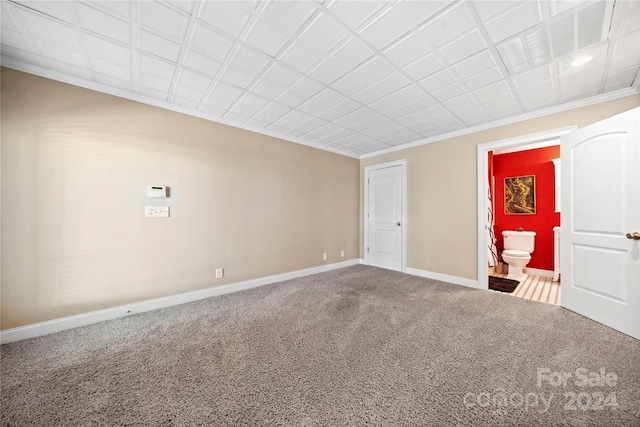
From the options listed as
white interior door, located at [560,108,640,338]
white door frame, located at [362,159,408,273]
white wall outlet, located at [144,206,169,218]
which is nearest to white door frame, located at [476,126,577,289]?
white interior door, located at [560,108,640,338]

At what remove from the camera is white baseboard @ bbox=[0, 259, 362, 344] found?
2.08 m

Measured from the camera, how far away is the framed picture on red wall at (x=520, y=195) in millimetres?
4504

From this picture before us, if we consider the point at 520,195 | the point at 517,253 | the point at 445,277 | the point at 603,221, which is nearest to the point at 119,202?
the point at 445,277

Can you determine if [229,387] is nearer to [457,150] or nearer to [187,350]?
[187,350]

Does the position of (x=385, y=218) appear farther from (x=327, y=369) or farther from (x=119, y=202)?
(x=119, y=202)

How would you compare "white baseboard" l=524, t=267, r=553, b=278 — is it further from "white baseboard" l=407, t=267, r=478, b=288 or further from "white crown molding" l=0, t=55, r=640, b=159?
"white crown molding" l=0, t=55, r=640, b=159

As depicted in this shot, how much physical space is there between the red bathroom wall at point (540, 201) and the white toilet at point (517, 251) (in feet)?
0.65

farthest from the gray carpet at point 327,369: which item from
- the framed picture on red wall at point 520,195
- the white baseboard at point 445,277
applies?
the framed picture on red wall at point 520,195

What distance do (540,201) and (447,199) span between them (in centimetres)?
220

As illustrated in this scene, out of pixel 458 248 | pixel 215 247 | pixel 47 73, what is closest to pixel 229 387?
pixel 215 247

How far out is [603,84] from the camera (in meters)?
2.41

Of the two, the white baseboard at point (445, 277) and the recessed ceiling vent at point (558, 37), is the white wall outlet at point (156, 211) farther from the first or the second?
the white baseboard at point (445, 277)

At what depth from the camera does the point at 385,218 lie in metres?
4.81

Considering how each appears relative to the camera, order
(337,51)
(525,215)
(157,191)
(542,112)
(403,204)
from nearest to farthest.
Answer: (337,51), (157,191), (542,112), (403,204), (525,215)
